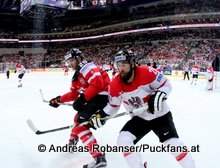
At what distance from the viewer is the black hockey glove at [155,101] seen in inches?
96.0

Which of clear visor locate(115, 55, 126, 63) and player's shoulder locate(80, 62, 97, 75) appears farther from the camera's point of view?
player's shoulder locate(80, 62, 97, 75)

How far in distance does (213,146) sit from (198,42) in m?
27.0

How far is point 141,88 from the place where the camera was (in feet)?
8.59

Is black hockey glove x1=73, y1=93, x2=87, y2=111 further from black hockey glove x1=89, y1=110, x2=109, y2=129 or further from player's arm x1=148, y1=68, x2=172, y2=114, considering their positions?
player's arm x1=148, y1=68, x2=172, y2=114

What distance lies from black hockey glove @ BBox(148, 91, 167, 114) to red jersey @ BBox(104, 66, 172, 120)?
122 millimetres

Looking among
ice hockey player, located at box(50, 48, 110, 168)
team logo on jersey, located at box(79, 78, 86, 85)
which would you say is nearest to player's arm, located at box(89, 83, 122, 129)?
ice hockey player, located at box(50, 48, 110, 168)

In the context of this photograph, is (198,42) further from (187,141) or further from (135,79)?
(135,79)

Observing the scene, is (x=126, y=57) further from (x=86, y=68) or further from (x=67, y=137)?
(x=67, y=137)

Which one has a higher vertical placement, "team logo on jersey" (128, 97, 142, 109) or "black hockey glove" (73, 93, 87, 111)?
"team logo on jersey" (128, 97, 142, 109)

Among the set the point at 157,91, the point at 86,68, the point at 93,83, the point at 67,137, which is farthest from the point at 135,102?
the point at 67,137

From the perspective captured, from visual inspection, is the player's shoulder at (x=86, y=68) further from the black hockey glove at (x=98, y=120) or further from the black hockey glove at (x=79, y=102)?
the black hockey glove at (x=98, y=120)

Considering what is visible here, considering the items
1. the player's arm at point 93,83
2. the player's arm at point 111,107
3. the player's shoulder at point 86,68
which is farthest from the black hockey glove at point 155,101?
the player's shoulder at point 86,68

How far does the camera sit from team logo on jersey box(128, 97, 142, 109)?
2.71 metres

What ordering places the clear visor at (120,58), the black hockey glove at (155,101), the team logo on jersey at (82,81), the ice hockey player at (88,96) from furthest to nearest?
the team logo on jersey at (82,81) < the ice hockey player at (88,96) < the clear visor at (120,58) < the black hockey glove at (155,101)
